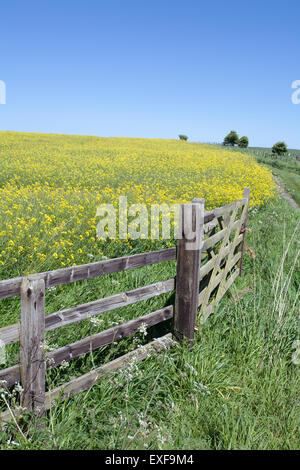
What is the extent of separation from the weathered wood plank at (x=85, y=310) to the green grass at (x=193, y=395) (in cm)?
32

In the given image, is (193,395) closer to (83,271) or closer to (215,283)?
(83,271)

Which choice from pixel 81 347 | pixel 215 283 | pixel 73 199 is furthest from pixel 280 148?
pixel 81 347

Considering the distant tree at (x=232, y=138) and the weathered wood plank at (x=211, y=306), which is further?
the distant tree at (x=232, y=138)

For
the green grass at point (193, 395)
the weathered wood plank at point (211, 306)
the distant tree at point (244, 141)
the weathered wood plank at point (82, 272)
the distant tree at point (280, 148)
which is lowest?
the green grass at point (193, 395)

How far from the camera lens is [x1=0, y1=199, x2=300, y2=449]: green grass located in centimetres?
236

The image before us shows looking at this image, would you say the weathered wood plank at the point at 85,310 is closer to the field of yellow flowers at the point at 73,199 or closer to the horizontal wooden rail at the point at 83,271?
the horizontal wooden rail at the point at 83,271

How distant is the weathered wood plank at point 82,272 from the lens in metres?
2.13

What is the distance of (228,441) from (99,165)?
15.3 meters

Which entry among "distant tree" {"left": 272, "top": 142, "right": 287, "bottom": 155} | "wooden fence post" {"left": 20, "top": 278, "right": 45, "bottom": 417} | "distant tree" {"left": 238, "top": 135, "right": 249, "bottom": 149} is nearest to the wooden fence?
"wooden fence post" {"left": 20, "top": 278, "right": 45, "bottom": 417}

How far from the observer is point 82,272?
2.58 meters

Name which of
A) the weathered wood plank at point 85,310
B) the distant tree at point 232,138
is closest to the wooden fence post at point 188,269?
the weathered wood plank at point 85,310

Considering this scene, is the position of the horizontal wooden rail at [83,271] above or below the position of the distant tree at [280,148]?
below

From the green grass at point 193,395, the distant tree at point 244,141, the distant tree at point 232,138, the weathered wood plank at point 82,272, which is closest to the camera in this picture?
the weathered wood plank at point 82,272
